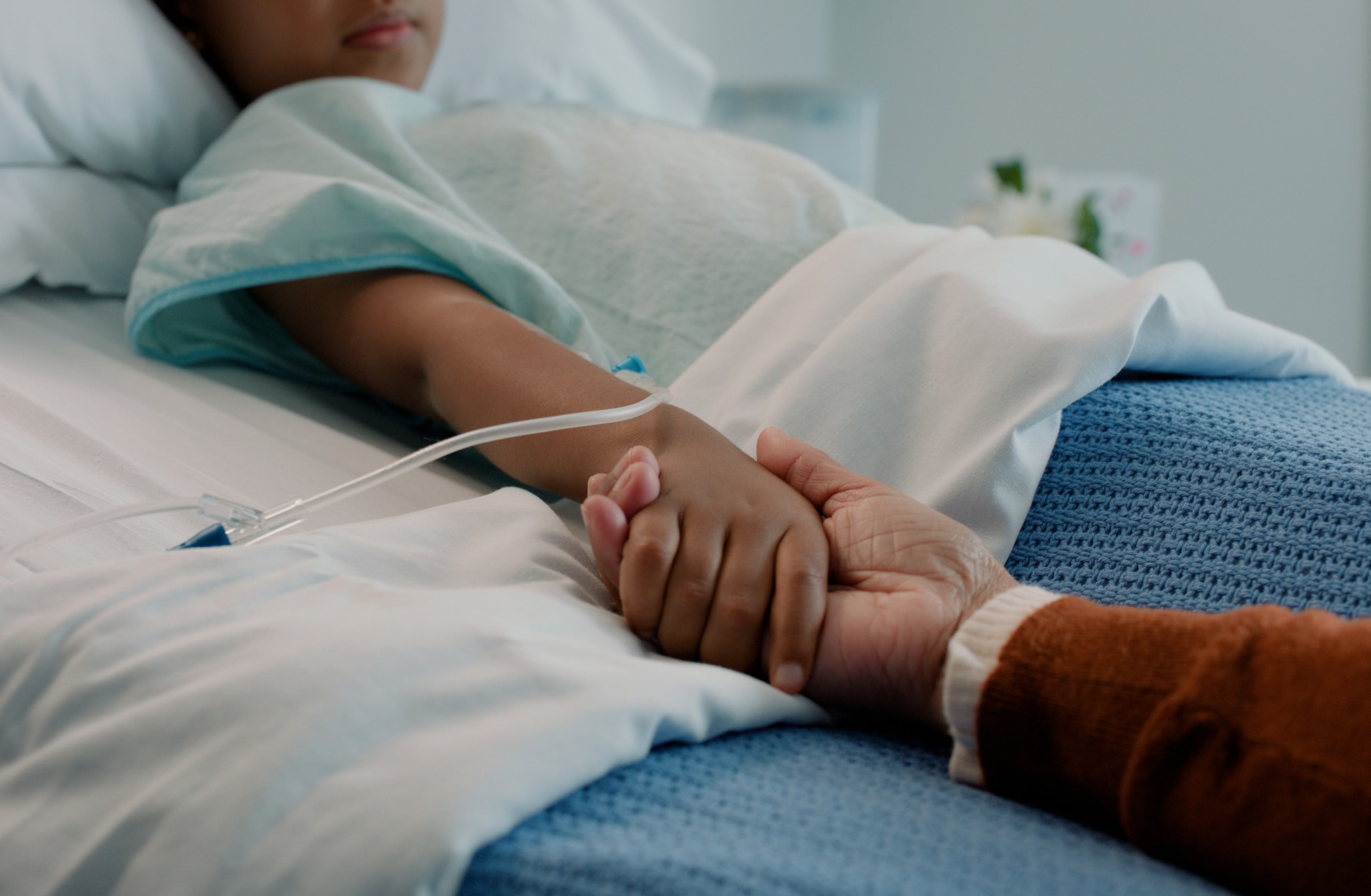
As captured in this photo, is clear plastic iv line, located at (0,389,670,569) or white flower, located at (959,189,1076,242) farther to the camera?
white flower, located at (959,189,1076,242)

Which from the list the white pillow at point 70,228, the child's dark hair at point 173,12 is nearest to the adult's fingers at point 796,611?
the white pillow at point 70,228

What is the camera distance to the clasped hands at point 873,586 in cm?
43

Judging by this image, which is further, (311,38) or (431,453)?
(311,38)

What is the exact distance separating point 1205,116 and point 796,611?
2566 mm

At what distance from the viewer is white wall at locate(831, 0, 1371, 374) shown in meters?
2.38

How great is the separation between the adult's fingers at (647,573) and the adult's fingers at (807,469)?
0.09m

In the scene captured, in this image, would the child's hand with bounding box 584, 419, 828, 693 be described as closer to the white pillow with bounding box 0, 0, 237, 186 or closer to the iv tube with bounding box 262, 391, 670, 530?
the iv tube with bounding box 262, 391, 670, 530

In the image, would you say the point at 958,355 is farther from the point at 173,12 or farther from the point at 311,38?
the point at 173,12

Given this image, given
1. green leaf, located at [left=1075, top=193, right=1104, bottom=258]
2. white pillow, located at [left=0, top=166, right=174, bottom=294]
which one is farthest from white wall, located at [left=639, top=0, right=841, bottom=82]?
white pillow, located at [left=0, top=166, right=174, bottom=294]

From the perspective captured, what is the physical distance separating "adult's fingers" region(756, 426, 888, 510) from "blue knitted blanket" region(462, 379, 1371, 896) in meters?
0.11

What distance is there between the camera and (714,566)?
450 mm

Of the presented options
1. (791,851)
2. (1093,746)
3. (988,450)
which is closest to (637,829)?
(791,851)

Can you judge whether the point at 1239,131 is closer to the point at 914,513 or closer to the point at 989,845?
the point at 914,513

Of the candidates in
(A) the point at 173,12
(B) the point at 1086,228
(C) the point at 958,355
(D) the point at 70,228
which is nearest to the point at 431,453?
(C) the point at 958,355
